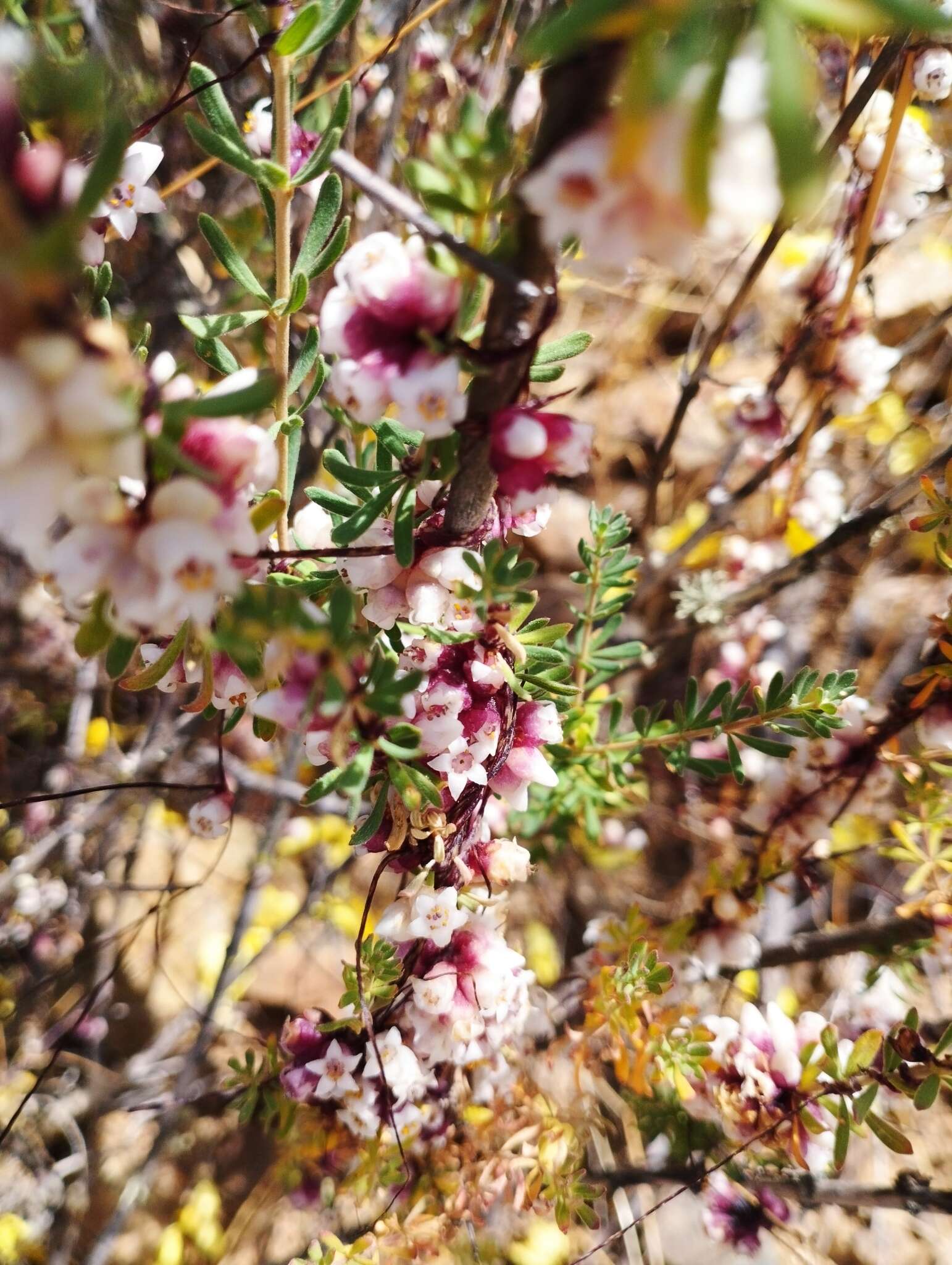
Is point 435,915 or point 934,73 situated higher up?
point 934,73

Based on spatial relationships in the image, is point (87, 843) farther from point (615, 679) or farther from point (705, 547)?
point (705, 547)

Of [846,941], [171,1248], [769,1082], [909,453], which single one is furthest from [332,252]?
[909,453]

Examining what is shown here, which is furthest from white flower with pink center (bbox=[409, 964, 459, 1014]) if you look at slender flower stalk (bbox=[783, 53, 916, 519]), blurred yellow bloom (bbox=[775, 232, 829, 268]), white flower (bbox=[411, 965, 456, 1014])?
blurred yellow bloom (bbox=[775, 232, 829, 268])

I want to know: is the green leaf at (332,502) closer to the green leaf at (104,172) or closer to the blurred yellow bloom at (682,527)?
the green leaf at (104,172)

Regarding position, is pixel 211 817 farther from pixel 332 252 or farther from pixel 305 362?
pixel 332 252

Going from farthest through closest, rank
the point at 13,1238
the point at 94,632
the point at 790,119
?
the point at 13,1238
the point at 94,632
the point at 790,119
